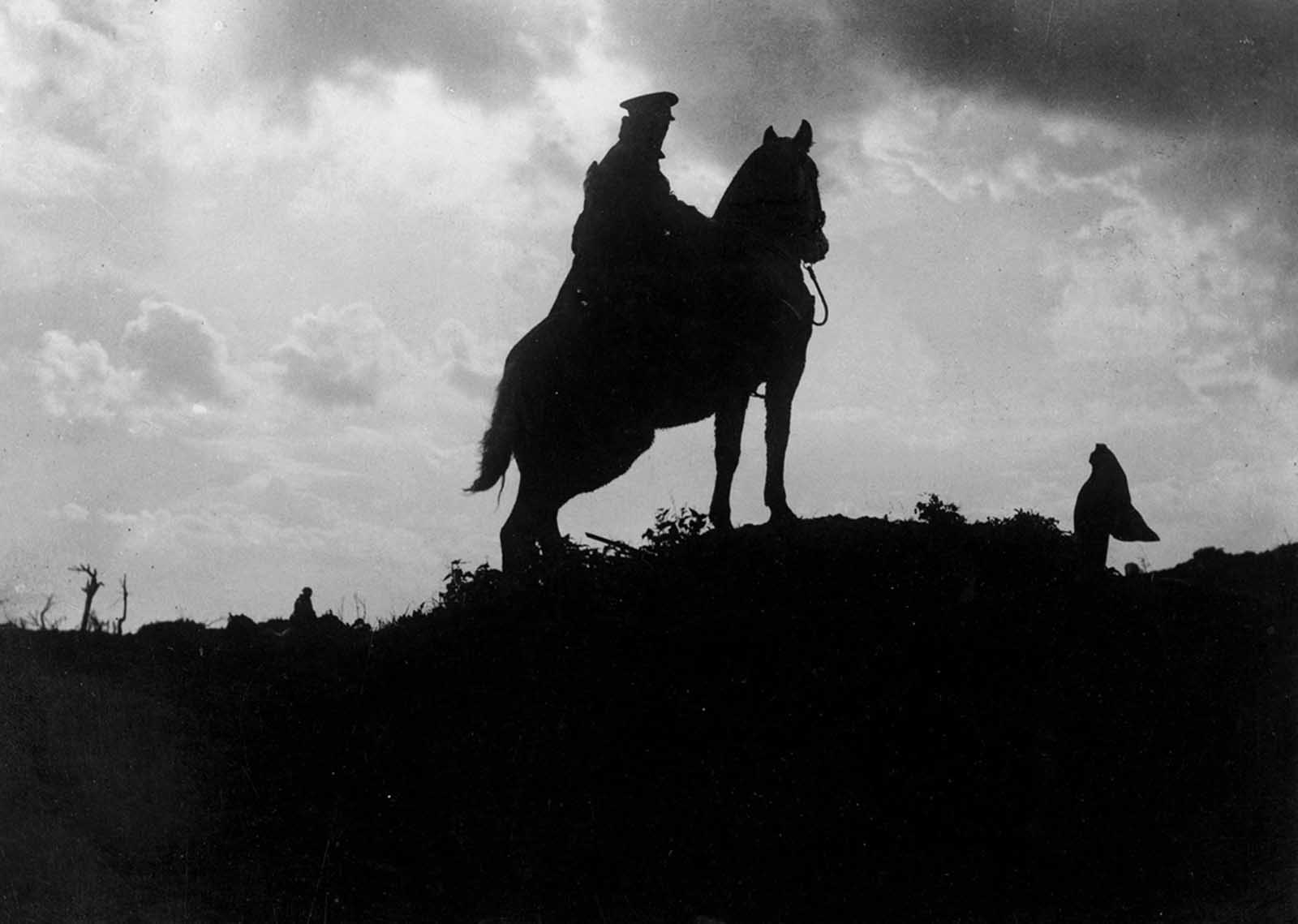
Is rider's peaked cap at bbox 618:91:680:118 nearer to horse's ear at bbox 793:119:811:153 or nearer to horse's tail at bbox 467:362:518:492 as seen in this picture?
horse's ear at bbox 793:119:811:153

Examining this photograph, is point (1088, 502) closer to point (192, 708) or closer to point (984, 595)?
point (984, 595)

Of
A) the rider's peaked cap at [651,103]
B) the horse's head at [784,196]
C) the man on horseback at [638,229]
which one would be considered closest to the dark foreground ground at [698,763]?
the man on horseback at [638,229]

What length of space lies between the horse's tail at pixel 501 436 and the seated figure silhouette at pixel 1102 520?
20.8 feet

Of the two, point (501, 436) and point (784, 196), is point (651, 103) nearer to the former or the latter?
point (784, 196)

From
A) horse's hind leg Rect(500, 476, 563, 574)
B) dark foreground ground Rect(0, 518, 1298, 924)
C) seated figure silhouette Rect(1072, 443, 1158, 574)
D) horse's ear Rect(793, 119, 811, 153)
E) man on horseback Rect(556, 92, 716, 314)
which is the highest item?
horse's ear Rect(793, 119, 811, 153)

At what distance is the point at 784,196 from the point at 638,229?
1.58 meters

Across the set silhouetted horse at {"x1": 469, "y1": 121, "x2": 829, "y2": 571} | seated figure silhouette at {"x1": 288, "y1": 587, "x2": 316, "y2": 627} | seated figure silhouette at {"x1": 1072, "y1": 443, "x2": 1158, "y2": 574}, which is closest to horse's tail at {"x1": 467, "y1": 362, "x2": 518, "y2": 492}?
silhouetted horse at {"x1": 469, "y1": 121, "x2": 829, "y2": 571}

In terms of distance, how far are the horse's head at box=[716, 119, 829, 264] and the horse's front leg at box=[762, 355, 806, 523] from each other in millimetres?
1418

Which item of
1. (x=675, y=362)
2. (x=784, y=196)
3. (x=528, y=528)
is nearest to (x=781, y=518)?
(x=675, y=362)

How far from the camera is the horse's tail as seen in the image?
493 inches

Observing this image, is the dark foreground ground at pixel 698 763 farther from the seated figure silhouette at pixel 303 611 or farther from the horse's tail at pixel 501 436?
the seated figure silhouette at pixel 303 611

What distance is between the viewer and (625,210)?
12.7 metres

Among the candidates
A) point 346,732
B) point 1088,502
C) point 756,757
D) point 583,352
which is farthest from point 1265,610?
point 346,732

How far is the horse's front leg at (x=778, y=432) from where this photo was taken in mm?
12055
